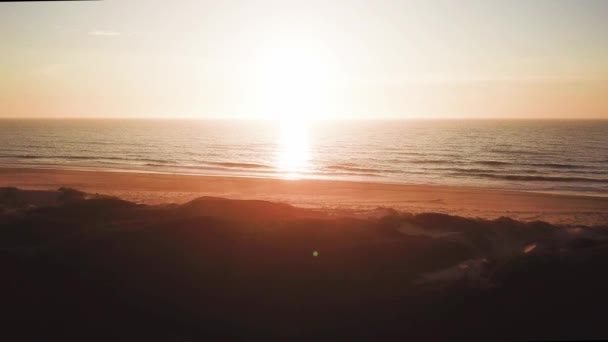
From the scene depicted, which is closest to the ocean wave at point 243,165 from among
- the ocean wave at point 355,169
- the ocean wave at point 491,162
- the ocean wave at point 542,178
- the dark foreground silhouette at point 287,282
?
the ocean wave at point 355,169

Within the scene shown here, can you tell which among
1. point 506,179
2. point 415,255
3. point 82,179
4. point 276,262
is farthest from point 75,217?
point 506,179

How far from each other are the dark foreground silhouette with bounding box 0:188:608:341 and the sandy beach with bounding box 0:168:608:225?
412 inches

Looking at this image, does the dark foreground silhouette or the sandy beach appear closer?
the dark foreground silhouette

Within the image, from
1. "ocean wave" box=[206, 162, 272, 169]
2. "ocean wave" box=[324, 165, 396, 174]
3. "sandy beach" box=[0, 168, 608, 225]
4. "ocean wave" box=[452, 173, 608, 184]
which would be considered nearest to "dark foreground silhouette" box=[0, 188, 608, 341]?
"sandy beach" box=[0, 168, 608, 225]

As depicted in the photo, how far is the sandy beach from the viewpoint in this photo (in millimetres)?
22453

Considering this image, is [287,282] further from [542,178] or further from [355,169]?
[355,169]

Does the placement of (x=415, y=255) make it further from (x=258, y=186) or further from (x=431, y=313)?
(x=258, y=186)

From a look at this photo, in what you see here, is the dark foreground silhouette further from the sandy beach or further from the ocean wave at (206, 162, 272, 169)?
the ocean wave at (206, 162, 272, 169)

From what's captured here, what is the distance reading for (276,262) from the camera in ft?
29.1

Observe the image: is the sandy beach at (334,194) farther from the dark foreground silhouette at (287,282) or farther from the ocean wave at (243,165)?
the dark foreground silhouette at (287,282)

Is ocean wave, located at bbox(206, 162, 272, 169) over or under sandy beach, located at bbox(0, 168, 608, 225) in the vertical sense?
under

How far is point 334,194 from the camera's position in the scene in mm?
27812

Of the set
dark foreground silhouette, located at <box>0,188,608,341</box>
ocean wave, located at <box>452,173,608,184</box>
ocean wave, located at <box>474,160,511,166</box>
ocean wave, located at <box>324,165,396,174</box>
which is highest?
dark foreground silhouette, located at <box>0,188,608,341</box>

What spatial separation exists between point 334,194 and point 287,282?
64.8ft
